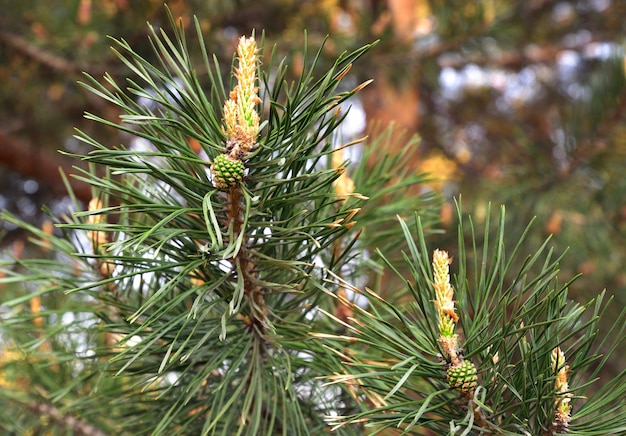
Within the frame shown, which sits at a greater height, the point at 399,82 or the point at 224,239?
the point at 399,82

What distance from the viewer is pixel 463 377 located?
1.08 feet

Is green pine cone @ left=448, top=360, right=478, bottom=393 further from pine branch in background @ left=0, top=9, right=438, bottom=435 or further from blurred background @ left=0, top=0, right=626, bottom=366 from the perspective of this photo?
blurred background @ left=0, top=0, right=626, bottom=366

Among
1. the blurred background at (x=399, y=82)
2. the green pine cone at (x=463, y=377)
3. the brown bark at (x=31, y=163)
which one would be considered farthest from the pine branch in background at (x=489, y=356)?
the brown bark at (x=31, y=163)

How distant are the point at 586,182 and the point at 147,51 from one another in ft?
2.90

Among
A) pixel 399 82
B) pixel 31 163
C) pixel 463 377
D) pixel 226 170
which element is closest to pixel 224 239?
pixel 226 170

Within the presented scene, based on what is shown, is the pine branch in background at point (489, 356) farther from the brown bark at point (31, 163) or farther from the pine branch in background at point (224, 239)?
the brown bark at point (31, 163)

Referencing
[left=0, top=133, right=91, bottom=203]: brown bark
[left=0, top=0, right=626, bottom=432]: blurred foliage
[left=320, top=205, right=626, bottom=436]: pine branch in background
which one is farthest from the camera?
[left=0, top=133, right=91, bottom=203]: brown bark

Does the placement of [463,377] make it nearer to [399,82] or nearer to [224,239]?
[224,239]

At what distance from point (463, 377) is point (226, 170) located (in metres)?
0.17

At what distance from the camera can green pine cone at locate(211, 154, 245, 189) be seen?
1.11ft

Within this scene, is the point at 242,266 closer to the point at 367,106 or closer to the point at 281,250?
the point at 281,250

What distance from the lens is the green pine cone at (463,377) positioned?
1.08 feet

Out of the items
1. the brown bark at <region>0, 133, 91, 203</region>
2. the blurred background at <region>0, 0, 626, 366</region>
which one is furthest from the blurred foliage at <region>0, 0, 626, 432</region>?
the brown bark at <region>0, 133, 91, 203</region>

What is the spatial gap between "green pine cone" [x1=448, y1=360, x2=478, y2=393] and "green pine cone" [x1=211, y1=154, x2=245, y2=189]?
0.16 metres
